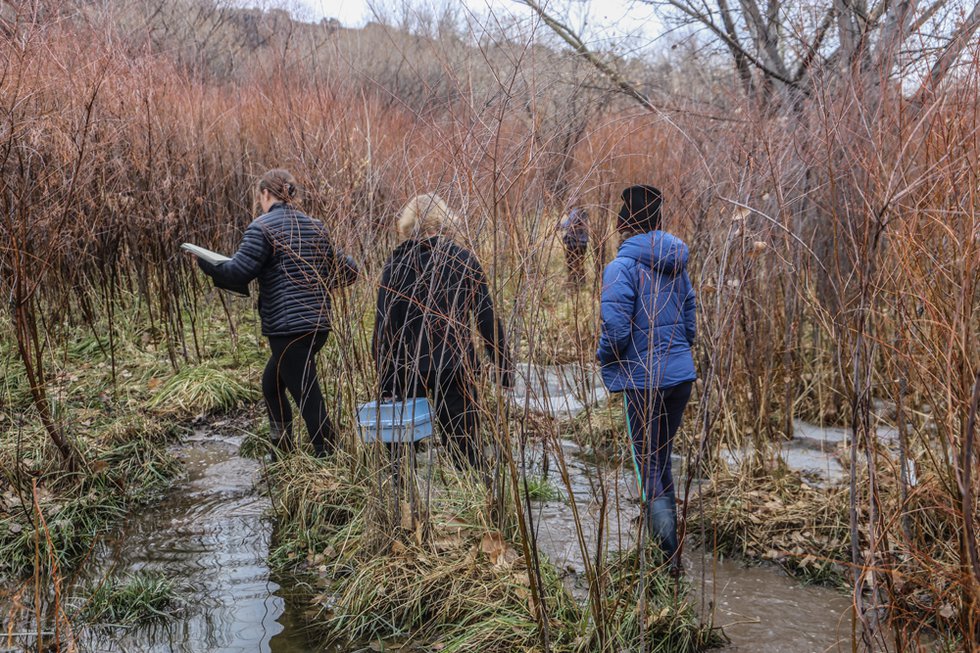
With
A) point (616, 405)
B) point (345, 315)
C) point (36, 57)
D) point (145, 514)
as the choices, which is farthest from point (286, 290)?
point (616, 405)

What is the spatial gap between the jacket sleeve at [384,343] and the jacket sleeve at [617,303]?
1076 millimetres

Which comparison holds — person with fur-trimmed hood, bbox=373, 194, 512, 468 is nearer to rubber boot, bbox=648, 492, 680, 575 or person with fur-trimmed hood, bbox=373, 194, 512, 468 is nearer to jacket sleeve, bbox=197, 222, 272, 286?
rubber boot, bbox=648, 492, 680, 575

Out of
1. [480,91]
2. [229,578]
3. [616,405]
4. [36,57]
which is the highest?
[36,57]

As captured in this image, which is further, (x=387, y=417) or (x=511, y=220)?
(x=387, y=417)

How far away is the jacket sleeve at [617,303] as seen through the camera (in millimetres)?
3836

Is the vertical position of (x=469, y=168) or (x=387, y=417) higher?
(x=469, y=168)

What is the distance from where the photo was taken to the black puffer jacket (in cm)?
506

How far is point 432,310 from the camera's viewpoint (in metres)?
3.82

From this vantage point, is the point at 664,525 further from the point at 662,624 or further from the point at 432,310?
the point at 432,310

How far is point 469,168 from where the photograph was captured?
3213mm

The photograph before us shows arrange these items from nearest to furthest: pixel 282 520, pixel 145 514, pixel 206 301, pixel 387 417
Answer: pixel 387 417 < pixel 282 520 < pixel 145 514 < pixel 206 301

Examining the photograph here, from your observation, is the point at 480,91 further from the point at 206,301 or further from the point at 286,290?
the point at 206,301

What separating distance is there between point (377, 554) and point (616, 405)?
3.13 meters

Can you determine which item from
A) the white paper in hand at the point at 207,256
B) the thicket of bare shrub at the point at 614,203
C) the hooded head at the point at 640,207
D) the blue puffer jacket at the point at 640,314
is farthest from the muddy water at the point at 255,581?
the white paper in hand at the point at 207,256
